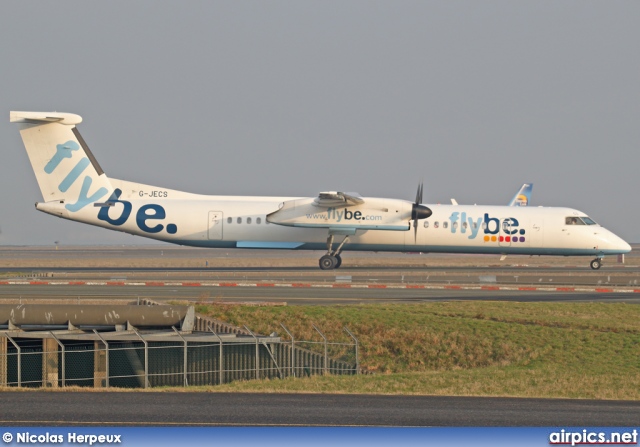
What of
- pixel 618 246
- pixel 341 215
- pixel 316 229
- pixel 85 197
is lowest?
pixel 618 246

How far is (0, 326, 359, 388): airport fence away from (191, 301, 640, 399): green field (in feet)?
4.02

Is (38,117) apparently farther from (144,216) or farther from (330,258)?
(330,258)

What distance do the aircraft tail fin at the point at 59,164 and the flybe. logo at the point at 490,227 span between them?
2013 centimetres

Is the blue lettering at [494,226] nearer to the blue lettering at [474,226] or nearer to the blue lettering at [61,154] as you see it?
the blue lettering at [474,226]

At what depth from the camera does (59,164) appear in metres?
46.1

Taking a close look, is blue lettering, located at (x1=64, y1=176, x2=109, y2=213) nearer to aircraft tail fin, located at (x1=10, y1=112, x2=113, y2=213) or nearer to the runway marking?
aircraft tail fin, located at (x1=10, y1=112, x2=113, y2=213)

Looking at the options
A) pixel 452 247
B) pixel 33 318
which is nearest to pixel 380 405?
pixel 33 318

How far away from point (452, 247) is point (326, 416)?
34169 millimetres

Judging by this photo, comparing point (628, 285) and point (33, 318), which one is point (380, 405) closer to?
point (33, 318)

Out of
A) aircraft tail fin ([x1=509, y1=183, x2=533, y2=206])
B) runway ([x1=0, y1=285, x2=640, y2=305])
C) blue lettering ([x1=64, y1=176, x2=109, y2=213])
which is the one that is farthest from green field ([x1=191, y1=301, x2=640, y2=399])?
aircraft tail fin ([x1=509, y1=183, x2=533, y2=206])

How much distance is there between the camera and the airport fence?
2425 centimetres

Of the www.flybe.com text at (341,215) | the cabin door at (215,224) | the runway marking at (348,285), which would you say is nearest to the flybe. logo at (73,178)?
the cabin door at (215,224)

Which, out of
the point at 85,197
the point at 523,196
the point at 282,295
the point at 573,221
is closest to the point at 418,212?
the point at 573,221

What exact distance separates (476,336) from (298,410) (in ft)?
46.5
